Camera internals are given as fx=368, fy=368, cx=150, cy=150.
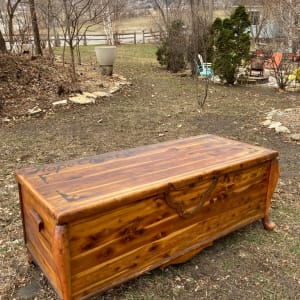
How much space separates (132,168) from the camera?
7.13ft

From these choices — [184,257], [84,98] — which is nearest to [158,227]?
[184,257]

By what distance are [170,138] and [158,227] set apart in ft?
9.59

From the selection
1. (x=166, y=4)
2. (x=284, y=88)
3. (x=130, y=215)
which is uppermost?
(x=166, y=4)

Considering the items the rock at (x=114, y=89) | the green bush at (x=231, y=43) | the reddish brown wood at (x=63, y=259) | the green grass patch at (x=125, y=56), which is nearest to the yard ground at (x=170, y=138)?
the rock at (x=114, y=89)

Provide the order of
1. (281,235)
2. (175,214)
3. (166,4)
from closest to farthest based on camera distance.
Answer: (175,214) < (281,235) < (166,4)

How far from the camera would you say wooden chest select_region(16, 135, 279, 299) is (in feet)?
5.68

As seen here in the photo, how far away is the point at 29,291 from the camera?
81.9 inches

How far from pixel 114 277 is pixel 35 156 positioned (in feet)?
8.51

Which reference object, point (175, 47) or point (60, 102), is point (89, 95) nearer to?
point (60, 102)

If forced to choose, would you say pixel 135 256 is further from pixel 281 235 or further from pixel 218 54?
pixel 218 54

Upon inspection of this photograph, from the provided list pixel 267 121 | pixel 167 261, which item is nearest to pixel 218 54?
pixel 267 121

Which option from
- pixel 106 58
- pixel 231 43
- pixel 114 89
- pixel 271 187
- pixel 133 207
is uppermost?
pixel 231 43

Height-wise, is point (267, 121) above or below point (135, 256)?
below

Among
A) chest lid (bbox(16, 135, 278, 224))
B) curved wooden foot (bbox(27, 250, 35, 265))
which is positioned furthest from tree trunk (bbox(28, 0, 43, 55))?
curved wooden foot (bbox(27, 250, 35, 265))
